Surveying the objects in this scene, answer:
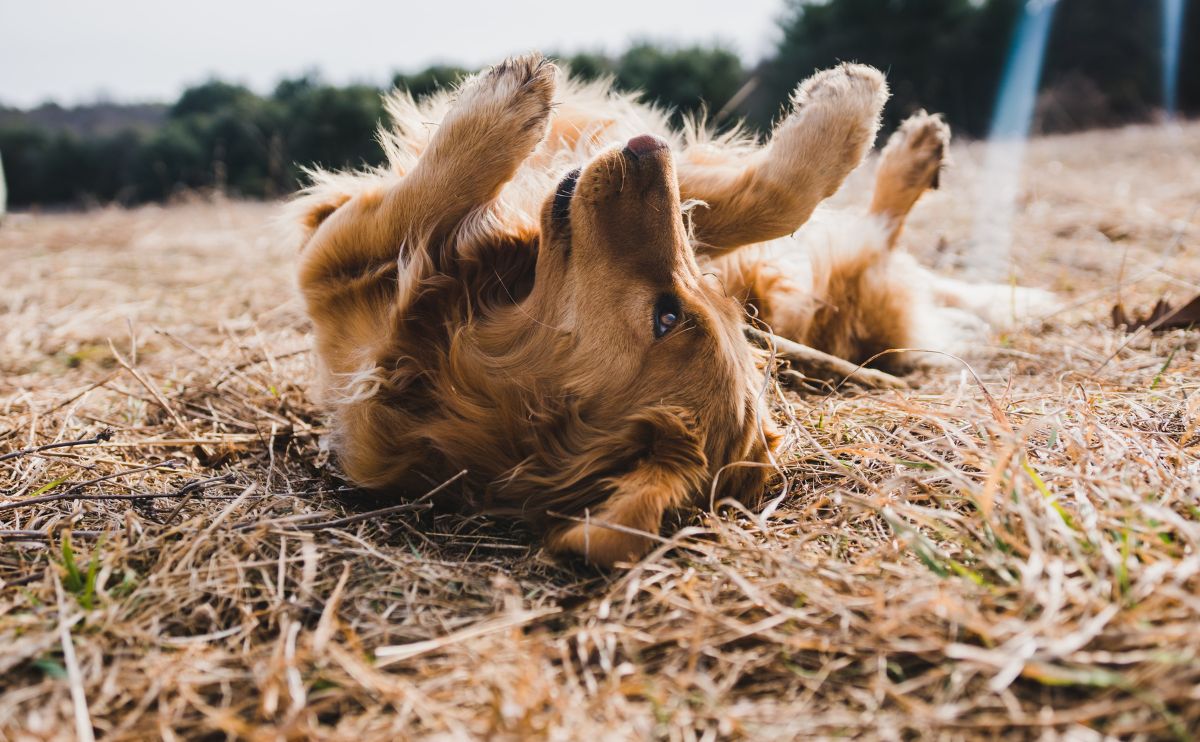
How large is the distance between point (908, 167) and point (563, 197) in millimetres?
1825

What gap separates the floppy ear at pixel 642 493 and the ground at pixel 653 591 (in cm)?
6

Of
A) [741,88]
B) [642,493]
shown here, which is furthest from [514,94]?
[741,88]

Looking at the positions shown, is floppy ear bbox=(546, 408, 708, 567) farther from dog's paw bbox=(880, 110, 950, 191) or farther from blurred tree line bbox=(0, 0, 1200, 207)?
blurred tree line bbox=(0, 0, 1200, 207)

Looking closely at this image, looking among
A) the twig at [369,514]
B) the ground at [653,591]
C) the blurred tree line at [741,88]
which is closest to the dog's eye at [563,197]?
the twig at [369,514]

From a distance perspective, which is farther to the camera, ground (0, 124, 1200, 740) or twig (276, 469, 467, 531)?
twig (276, 469, 467, 531)

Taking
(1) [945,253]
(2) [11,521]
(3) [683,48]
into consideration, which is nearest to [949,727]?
(2) [11,521]

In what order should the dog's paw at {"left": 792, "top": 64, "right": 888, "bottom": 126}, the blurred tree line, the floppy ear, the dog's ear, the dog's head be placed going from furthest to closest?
1. the blurred tree line
2. the dog's ear
3. the dog's paw at {"left": 792, "top": 64, "right": 888, "bottom": 126}
4. the dog's head
5. the floppy ear

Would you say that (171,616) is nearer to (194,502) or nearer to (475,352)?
(194,502)

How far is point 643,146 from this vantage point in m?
1.94

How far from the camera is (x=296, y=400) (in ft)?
8.89

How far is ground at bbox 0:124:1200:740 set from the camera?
46.0 inches

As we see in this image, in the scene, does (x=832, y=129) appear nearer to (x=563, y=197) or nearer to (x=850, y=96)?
(x=850, y=96)

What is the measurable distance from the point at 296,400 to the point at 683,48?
17.9 m

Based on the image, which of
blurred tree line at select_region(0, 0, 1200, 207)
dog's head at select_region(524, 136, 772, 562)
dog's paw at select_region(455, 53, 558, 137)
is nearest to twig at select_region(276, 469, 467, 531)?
dog's head at select_region(524, 136, 772, 562)
